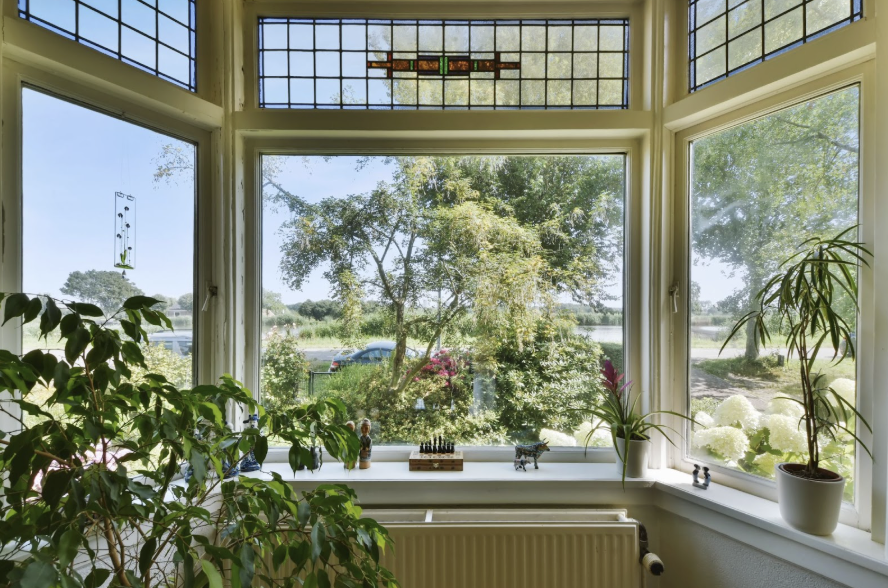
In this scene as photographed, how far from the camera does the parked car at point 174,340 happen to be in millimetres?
1501

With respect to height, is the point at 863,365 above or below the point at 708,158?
below

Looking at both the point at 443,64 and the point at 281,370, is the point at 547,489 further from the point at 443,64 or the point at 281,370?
the point at 443,64

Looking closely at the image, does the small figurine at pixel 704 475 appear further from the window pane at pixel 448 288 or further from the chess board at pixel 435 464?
the chess board at pixel 435 464

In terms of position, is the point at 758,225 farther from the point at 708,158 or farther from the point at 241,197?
the point at 241,197

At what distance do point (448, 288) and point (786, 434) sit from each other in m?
1.22

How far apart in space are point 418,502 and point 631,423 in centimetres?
82

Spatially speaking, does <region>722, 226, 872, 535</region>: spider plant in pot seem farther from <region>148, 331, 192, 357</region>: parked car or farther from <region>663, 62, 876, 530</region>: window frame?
<region>148, 331, 192, 357</region>: parked car

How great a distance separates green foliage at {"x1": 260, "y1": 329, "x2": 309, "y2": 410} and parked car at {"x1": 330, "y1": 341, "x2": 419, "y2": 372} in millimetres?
125

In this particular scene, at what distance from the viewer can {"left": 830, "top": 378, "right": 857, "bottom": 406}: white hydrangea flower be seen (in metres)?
1.28

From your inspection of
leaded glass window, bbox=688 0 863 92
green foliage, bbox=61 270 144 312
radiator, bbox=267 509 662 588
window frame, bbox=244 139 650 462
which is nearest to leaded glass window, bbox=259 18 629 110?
window frame, bbox=244 139 650 462

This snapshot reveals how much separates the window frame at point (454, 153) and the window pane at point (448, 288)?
35 millimetres

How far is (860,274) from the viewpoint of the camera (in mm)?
1259

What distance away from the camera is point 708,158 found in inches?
62.9

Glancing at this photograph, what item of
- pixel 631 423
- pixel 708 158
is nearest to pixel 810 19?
pixel 708 158
